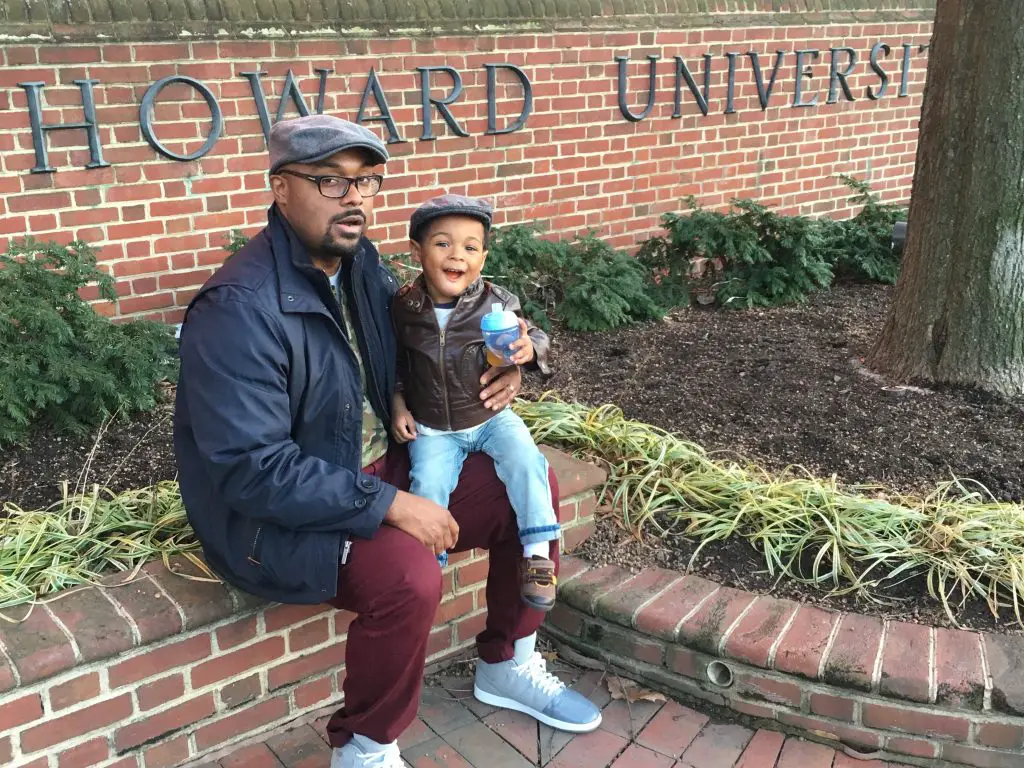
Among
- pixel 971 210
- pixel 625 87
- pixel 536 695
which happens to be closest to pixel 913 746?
pixel 536 695

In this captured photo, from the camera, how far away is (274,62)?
4531 millimetres

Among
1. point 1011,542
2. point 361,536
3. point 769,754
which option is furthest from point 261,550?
point 1011,542

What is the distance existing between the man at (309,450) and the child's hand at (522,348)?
392 mm

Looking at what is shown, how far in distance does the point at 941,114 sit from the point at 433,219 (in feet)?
8.17

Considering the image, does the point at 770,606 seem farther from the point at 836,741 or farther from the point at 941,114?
the point at 941,114

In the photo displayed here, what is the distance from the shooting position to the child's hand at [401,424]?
251 centimetres

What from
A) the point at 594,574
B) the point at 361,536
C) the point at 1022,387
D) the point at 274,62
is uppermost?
the point at 274,62

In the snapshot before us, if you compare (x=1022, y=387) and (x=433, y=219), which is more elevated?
(x=433, y=219)

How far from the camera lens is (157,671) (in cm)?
223

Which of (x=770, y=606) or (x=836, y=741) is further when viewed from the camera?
(x=770, y=606)

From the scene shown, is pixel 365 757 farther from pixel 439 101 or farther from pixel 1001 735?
pixel 439 101

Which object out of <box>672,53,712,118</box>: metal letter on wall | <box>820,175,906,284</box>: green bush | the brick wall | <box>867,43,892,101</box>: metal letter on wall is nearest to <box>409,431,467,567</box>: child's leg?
the brick wall

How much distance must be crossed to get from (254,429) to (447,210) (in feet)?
2.60

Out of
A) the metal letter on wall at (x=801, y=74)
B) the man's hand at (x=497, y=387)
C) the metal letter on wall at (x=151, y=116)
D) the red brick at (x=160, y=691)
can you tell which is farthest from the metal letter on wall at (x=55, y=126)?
the metal letter on wall at (x=801, y=74)
